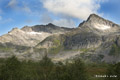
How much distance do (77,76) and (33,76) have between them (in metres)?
35.7

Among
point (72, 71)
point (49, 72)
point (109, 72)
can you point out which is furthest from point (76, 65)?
point (49, 72)

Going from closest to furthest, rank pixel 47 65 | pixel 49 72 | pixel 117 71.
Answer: pixel 117 71, pixel 49 72, pixel 47 65

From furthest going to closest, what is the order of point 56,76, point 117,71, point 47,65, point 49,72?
point 47,65, point 49,72, point 56,76, point 117,71

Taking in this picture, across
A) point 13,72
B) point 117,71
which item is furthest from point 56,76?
point 117,71

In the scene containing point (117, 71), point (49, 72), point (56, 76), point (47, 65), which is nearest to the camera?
point (117, 71)

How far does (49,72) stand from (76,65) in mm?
21886

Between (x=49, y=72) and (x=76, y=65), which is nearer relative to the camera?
(x=76, y=65)

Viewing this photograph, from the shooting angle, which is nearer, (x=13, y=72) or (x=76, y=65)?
(x=76, y=65)

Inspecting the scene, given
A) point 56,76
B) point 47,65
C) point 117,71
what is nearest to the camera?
point 117,71

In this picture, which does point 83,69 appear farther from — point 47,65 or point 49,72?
point 47,65

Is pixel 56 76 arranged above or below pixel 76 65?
below

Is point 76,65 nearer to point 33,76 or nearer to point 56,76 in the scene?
point 56,76

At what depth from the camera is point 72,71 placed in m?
62.1

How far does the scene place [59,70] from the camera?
→ 77375 mm
